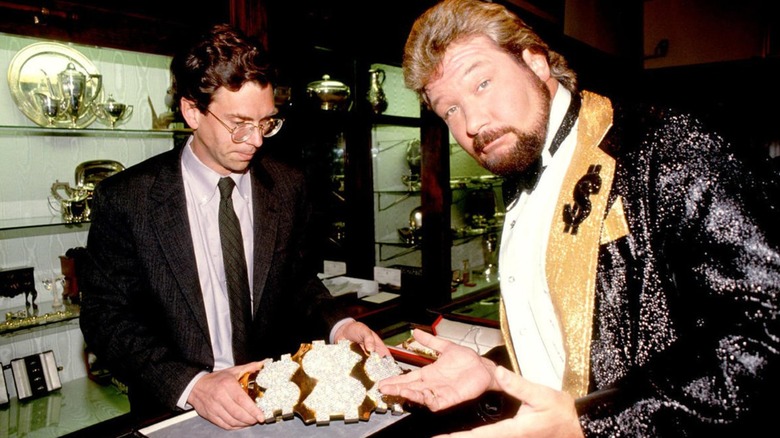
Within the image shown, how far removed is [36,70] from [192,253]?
122cm

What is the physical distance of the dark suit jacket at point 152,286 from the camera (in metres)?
1.71

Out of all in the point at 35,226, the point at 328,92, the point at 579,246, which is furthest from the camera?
the point at 328,92

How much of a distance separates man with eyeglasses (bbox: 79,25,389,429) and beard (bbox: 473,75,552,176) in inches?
32.8

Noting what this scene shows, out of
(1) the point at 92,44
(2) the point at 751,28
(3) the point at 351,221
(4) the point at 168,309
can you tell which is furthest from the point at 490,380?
(2) the point at 751,28

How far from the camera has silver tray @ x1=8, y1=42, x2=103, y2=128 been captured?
211 centimetres

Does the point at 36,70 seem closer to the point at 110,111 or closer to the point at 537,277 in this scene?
the point at 110,111

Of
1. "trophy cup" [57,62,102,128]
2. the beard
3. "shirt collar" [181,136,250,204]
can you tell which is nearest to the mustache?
the beard

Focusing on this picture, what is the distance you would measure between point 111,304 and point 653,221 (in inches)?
71.0

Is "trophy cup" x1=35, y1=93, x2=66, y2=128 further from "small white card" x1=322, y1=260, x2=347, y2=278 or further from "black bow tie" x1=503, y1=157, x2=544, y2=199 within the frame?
"black bow tie" x1=503, y1=157, x2=544, y2=199

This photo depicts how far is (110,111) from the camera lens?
231 cm

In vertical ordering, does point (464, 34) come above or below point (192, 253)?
above

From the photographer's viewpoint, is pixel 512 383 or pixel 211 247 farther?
pixel 211 247

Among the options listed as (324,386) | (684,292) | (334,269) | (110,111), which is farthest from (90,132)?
(684,292)

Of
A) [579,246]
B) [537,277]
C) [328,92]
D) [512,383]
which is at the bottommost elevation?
[512,383]
